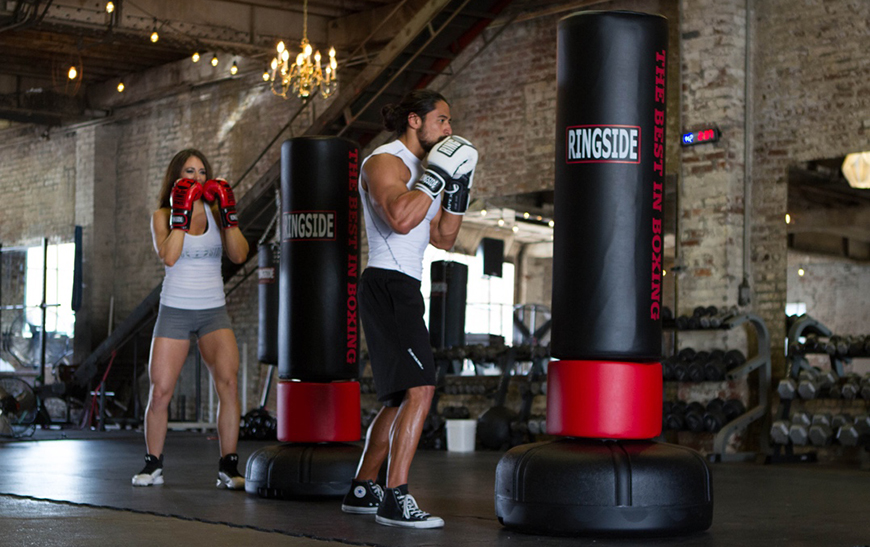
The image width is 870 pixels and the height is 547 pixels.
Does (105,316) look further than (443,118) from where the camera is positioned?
Yes

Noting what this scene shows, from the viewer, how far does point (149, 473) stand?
15.3 ft

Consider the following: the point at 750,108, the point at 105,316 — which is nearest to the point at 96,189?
the point at 105,316

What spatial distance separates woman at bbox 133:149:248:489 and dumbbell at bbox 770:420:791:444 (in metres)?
3.83

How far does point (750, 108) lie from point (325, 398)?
16.1 feet

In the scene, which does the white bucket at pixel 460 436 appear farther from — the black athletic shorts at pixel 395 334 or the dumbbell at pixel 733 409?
the black athletic shorts at pixel 395 334

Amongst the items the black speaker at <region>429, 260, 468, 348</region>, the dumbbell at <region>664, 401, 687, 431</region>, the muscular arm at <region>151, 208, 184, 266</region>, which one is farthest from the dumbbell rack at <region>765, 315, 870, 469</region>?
the muscular arm at <region>151, 208, 184, 266</region>

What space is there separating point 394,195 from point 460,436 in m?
5.27

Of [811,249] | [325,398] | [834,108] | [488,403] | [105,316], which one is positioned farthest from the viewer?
[811,249]

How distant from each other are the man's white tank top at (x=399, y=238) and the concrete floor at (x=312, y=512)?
2.66 ft

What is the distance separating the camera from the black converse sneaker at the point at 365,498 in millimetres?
3590

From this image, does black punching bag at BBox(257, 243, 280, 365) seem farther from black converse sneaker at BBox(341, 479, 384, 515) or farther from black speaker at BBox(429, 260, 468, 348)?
black converse sneaker at BBox(341, 479, 384, 515)

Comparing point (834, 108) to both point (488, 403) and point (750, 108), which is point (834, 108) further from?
point (488, 403)

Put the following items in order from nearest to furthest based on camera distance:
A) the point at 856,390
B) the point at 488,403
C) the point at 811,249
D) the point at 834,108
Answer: the point at 856,390 < the point at 834,108 < the point at 488,403 < the point at 811,249

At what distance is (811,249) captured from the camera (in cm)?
1543
